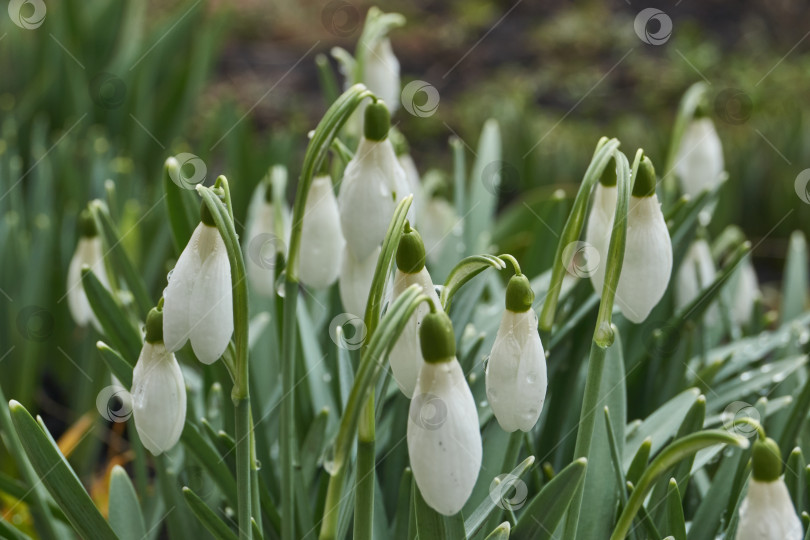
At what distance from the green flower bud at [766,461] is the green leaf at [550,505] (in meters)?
0.22

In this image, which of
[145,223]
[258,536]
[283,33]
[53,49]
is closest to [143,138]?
[53,49]

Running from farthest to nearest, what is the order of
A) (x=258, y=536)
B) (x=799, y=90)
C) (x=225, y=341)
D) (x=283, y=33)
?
(x=283, y=33), (x=799, y=90), (x=258, y=536), (x=225, y=341)

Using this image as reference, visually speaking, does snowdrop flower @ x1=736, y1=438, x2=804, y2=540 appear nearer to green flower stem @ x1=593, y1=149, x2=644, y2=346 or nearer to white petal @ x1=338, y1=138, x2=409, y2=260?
green flower stem @ x1=593, y1=149, x2=644, y2=346

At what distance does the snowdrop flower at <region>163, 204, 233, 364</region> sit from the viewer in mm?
874

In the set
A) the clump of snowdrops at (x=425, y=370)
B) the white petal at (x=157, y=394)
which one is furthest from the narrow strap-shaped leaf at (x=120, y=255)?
the white petal at (x=157, y=394)

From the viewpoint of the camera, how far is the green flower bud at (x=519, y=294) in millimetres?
849

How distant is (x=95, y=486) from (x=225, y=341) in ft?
3.73

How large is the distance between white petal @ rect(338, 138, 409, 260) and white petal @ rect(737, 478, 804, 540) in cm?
48

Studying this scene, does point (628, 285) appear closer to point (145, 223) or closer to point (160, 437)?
point (160, 437)

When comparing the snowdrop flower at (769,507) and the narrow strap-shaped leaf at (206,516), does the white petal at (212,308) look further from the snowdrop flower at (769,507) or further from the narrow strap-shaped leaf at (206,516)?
the snowdrop flower at (769,507)

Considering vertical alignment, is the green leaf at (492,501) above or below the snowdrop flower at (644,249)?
below

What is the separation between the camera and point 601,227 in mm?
1044

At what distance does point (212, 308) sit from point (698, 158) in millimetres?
1051

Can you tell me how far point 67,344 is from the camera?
2156mm
